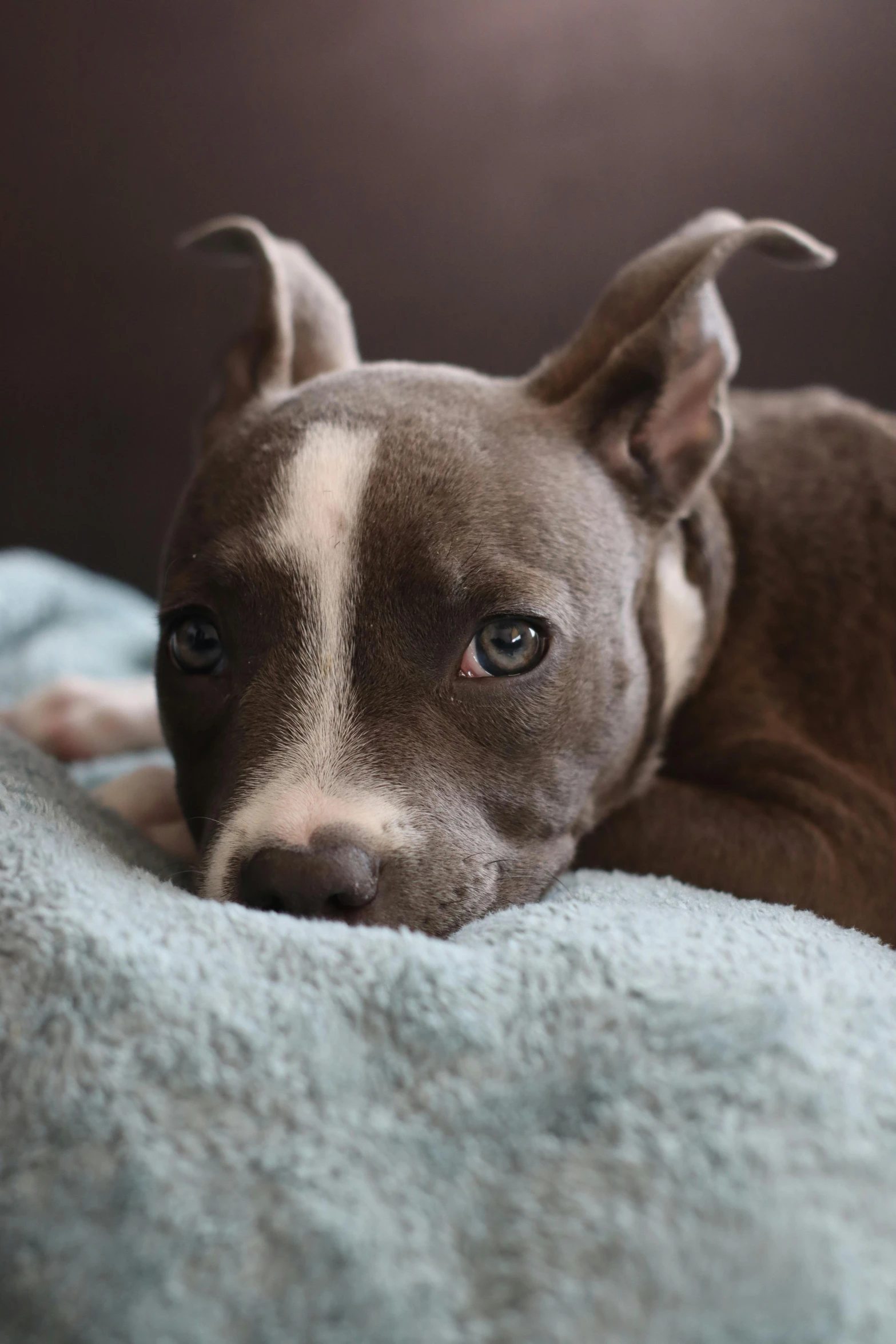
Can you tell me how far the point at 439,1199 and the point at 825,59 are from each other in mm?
3488

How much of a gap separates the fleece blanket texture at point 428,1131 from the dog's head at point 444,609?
240 mm

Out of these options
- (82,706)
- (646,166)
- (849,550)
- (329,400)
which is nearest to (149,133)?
(646,166)

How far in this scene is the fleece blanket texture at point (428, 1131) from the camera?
0.99m

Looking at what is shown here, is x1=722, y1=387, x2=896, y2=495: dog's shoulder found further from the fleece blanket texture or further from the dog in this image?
the fleece blanket texture

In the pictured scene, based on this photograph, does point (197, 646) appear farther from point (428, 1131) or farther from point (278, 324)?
point (428, 1131)

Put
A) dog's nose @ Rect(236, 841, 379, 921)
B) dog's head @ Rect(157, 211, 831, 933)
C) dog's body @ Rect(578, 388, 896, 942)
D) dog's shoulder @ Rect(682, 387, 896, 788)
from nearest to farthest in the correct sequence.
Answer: dog's nose @ Rect(236, 841, 379, 921) → dog's head @ Rect(157, 211, 831, 933) → dog's body @ Rect(578, 388, 896, 942) → dog's shoulder @ Rect(682, 387, 896, 788)

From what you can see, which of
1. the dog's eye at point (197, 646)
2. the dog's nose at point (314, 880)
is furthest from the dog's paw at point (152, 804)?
the dog's nose at point (314, 880)

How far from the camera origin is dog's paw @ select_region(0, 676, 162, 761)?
114 inches

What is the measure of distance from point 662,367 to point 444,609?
0.73 metres

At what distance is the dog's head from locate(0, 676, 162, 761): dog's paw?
909 mm

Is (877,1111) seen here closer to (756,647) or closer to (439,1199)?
(439,1199)

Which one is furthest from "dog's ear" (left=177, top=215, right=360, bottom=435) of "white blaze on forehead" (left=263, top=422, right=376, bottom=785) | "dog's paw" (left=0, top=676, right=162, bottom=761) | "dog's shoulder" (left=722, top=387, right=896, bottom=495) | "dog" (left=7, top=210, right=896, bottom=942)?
"dog's shoulder" (left=722, top=387, right=896, bottom=495)

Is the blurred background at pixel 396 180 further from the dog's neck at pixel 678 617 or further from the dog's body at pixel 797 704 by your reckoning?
the dog's neck at pixel 678 617

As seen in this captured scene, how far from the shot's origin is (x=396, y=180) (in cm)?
388
